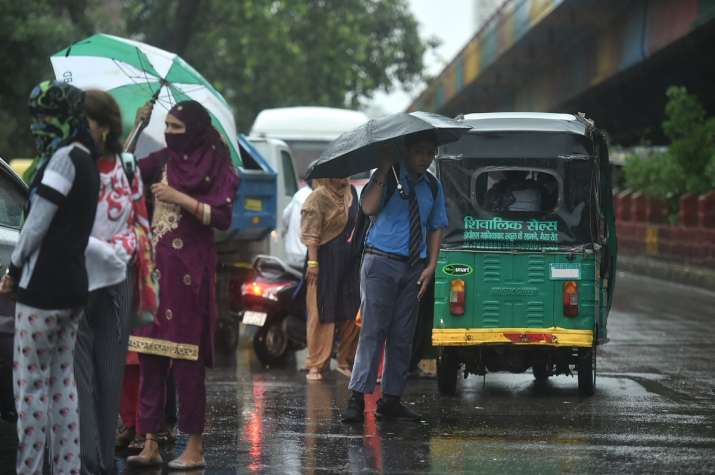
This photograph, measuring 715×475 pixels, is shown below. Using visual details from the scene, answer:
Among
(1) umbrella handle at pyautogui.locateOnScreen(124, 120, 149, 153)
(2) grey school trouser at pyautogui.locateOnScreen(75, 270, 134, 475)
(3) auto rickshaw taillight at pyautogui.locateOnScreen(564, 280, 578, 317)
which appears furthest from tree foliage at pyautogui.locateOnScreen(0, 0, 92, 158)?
(2) grey school trouser at pyautogui.locateOnScreen(75, 270, 134, 475)

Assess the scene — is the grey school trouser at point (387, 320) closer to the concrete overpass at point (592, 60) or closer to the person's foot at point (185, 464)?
the person's foot at point (185, 464)

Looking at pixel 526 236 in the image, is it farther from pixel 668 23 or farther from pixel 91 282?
pixel 668 23

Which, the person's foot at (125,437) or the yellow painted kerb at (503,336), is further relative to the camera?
the yellow painted kerb at (503,336)

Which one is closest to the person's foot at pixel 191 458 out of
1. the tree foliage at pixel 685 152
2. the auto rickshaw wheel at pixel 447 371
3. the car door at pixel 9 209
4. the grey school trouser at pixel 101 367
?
the grey school trouser at pixel 101 367

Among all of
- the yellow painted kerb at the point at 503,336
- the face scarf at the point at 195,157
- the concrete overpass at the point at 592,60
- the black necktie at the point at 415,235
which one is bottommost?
the yellow painted kerb at the point at 503,336

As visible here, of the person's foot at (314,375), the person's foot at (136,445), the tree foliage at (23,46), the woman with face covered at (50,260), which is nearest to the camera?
the woman with face covered at (50,260)

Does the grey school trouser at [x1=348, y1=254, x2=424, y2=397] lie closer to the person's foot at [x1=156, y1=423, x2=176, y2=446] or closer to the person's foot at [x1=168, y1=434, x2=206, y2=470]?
the person's foot at [x1=156, y1=423, x2=176, y2=446]

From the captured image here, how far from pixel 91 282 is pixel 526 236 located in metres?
4.55

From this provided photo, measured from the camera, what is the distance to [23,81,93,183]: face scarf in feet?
20.2

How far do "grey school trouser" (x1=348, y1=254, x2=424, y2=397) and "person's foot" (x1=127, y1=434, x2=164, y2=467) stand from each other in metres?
1.80

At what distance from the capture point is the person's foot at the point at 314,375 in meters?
11.8

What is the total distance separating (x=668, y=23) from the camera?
21.8m

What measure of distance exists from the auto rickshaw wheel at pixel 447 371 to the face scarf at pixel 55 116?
15.4 ft

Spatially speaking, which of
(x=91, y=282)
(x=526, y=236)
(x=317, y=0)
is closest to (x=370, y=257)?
(x=526, y=236)
